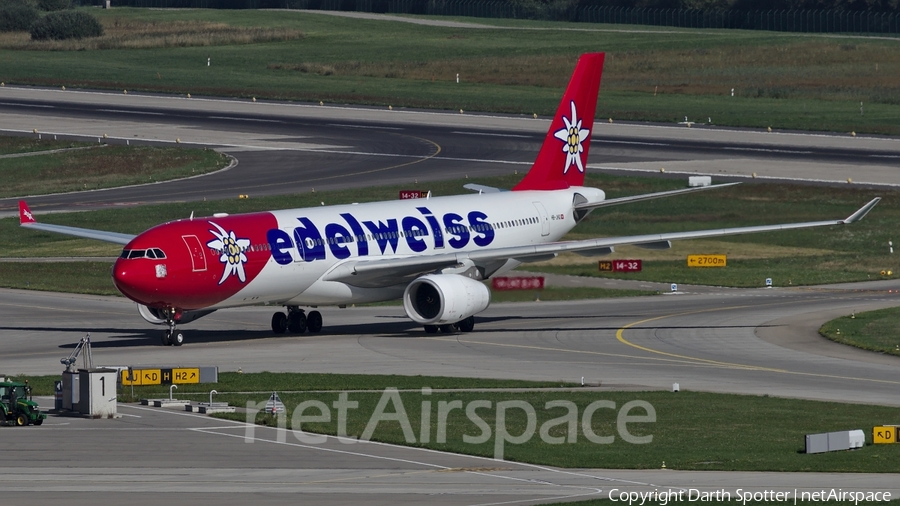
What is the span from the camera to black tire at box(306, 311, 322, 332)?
2315 inches

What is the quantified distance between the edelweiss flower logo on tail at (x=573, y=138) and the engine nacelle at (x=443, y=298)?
11278 millimetres

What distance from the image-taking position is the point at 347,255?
5638 cm

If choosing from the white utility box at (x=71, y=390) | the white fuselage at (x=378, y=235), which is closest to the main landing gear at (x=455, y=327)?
the white fuselage at (x=378, y=235)

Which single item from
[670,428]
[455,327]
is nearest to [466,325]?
[455,327]

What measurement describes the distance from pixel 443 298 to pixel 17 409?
20.8m

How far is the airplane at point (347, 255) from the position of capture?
52.1 metres

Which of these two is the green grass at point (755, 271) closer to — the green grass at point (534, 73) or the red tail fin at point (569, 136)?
the red tail fin at point (569, 136)

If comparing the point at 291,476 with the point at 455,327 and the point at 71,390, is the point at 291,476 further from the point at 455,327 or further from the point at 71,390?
the point at 455,327

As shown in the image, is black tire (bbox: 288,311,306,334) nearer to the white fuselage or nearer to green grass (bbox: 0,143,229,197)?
the white fuselage

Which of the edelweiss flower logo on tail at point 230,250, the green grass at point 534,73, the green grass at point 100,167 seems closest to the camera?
the edelweiss flower logo on tail at point 230,250

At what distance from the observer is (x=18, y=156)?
113375 mm

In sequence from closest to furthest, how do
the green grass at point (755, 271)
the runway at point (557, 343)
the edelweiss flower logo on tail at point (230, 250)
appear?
the runway at point (557, 343)
the edelweiss flower logo on tail at point (230, 250)
the green grass at point (755, 271)

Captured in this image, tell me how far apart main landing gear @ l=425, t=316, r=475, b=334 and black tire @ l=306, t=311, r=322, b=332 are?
445 centimetres

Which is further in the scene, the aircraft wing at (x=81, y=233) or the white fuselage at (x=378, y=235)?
the aircraft wing at (x=81, y=233)
